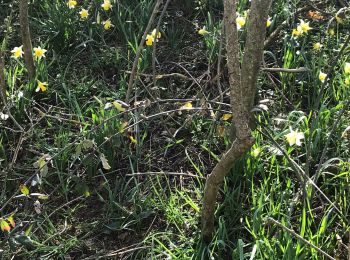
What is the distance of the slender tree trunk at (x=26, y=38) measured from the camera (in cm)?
299

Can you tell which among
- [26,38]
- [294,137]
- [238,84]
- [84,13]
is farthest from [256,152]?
[84,13]

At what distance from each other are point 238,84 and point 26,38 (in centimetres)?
171

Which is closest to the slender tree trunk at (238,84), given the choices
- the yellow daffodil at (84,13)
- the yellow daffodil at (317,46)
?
the yellow daffodil at (317,46)

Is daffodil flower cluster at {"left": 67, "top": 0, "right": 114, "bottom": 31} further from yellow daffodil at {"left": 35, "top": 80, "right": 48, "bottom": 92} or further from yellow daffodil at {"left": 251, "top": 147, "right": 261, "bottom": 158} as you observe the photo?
yellow daffodil at {"left": 251, "top": 147, "right": 261, "bottom": 158}

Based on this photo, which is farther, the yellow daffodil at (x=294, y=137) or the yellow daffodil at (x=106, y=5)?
the yellow daffodil at (x=106, y=5)

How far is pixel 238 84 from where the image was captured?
176 centimetres

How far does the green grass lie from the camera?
2.27 metres

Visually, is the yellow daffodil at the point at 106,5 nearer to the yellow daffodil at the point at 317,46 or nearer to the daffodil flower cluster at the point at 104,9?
the daffodil flower cluster at the point at 104,9

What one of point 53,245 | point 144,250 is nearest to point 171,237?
point 144,250

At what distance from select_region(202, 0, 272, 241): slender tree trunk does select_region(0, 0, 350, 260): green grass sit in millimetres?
213

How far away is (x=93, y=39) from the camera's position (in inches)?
139

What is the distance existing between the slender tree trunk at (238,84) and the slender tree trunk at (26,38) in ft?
4.84

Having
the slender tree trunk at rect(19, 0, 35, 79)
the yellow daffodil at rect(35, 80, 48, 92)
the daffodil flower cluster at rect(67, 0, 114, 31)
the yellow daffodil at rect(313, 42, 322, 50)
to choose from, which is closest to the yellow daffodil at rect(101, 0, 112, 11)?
the daffodil flower cluster at rect(67, 0, 114, 31)

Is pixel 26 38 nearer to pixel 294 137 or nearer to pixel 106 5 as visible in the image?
pixel 106 5
